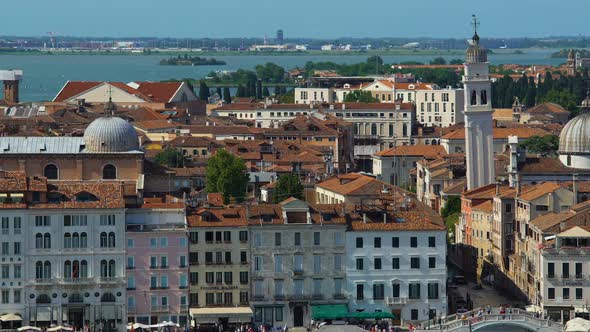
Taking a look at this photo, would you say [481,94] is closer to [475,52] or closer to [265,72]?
[475,52]

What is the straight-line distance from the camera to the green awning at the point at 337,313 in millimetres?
40500

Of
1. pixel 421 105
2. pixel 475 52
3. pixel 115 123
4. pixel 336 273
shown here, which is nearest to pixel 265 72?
pixel 421 105

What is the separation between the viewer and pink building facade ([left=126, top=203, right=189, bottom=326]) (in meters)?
40.7

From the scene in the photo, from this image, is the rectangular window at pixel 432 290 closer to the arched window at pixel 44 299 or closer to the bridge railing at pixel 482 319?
the bridge railing at pixel 482 319

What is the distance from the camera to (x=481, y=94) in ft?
210

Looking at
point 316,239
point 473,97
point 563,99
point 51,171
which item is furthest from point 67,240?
point 563,99

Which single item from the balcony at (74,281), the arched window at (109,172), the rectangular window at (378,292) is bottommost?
the rectangular window at (378,292)

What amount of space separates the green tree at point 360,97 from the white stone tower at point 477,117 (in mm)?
42909

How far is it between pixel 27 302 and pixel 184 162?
23981 mm

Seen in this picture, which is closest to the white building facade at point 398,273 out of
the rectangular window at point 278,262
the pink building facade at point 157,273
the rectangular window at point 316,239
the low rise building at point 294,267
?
the low rise building at point 294,267

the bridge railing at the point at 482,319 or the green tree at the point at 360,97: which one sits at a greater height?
the bridge railing at the point at 482,319

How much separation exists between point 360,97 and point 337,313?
69.7 metres

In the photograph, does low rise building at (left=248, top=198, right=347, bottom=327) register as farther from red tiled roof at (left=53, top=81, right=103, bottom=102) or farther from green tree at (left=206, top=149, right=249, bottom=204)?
A: red tiled roof at (left=53, top=81, right=103, bottom=102)

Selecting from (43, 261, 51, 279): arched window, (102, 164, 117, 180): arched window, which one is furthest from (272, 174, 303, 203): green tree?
(43, 261, 51, 279): arched window
